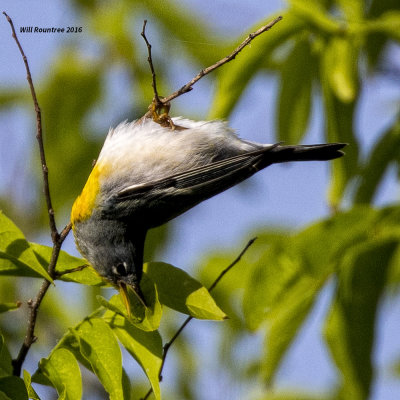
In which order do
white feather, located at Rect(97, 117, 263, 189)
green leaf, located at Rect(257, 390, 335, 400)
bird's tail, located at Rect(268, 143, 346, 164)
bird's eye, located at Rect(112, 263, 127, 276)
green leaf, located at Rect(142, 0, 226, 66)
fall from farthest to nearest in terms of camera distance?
green leaf, located at Rect(257, 390, 335, 400)
green leaf, located at Rect(142, 0, 226, 66)
white feather, located at Rect(97, 117, 263, 189)
bird's tail, located at Rect(268, 143, 346, 164)
bird's eye, located at Rect(112, 263, 127, 276)

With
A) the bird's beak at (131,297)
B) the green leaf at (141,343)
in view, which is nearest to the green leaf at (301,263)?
the bird's beak at (131,297)

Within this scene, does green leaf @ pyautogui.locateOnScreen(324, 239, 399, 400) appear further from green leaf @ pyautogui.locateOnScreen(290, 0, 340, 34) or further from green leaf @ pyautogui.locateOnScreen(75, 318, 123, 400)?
green leaf @ pyautogui.locateOnScreen(75, 318, 123, 400)

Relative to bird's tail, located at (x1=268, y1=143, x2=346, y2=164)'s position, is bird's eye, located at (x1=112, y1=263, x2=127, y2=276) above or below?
below

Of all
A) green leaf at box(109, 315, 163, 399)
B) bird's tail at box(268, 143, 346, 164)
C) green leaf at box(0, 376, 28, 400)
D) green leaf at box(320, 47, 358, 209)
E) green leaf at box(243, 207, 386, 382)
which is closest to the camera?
green leaf at box(0, 376, 28, 400)

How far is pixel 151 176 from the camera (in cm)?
348

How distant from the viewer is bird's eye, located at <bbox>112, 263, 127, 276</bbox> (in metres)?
3.12

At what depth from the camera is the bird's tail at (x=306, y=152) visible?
3223mm

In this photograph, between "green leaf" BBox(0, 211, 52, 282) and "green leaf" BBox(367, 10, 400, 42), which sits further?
"green leaf" BBox(367, 10, 400, 42)

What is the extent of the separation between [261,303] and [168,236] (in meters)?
1.32

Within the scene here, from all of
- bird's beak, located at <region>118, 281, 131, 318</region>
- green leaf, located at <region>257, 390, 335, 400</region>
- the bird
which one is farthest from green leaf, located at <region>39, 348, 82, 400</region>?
green leaf, located at <region>257, 390, 335, 400</region>

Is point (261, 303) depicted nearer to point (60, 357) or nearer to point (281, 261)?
point (281, 261)

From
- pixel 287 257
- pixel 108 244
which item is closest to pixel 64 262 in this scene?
pixel 108 244

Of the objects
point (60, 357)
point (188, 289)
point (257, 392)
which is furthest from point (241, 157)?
point (257, 392)

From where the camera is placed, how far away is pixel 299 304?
10.3 feet
